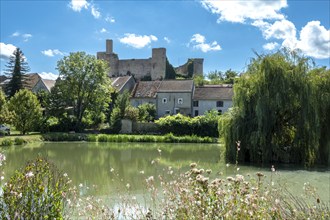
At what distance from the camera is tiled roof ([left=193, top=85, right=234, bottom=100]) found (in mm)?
56244

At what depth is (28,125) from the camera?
40250mm

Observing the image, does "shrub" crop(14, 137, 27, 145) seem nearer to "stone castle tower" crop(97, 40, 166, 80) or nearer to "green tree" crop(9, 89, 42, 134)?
"green tree" crop(9, 89, 42, 134)

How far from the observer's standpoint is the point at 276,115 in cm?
2058

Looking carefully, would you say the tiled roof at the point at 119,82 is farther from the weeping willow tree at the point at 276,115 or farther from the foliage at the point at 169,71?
the weeping willow tree at the point at 276,115

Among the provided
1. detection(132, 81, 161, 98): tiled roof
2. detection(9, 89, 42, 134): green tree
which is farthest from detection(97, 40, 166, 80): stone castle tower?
detection(9, 89, 42, 134): green tree

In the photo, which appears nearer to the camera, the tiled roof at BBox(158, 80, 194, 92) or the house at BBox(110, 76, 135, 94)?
the tiled roof at BBox(158, 80, 194, 92)

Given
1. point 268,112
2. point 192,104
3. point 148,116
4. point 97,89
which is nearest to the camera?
point 268,112

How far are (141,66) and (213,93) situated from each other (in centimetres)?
3352

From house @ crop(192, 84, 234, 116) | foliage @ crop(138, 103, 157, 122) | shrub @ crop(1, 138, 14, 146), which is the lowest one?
shrub @ crop(1, 138, 14, 146)

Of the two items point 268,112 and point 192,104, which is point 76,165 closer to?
point 268,112

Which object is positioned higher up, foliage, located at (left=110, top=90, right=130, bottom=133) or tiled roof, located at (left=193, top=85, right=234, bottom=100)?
tiled roof, located at (left=193, top=85, right=234, bottom=100)

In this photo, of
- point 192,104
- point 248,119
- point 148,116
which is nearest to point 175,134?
point 148,116

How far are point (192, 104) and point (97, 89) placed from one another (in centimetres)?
1648

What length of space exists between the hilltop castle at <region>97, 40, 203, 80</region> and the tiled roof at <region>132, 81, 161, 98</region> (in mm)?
19717
